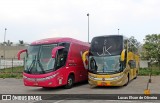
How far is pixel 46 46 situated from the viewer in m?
19.2

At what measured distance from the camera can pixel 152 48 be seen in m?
59.8

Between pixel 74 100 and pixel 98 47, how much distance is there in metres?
7.00

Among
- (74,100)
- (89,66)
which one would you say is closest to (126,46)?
(89,66)

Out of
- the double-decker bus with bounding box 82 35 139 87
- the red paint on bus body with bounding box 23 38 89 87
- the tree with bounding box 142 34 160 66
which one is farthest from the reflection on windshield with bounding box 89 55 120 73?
the tree with bounding box 142 34 160 66

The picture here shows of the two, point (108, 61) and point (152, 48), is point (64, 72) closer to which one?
point (108, 61)

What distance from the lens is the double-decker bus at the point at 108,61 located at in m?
19.5

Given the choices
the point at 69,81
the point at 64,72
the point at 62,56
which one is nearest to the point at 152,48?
the point at 69,81

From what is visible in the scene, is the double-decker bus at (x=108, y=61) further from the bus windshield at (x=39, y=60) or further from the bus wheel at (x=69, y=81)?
the bus windshield at (x=39, y=60)

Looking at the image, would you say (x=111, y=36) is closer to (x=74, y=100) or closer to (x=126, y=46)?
(x=126, y=46)

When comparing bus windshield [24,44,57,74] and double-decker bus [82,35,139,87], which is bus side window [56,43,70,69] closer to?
bus windshield [24,44,57,74]

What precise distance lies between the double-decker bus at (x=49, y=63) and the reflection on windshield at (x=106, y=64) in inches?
66.7

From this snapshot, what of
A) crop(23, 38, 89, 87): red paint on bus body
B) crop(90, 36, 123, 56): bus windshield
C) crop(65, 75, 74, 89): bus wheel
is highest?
crop(90, 36, 123, 56): bus windshield

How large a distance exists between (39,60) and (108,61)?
441 centimetres

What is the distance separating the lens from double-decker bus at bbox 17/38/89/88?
60.2 feet
